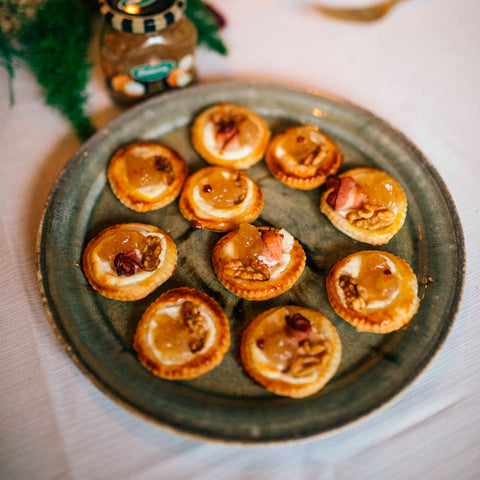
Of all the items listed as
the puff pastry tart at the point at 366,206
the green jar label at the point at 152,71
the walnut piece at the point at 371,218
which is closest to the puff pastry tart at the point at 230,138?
the green jar label at the point at 152,71

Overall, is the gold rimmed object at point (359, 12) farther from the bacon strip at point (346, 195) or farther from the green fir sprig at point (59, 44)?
the bacon strip at point (346, 195)

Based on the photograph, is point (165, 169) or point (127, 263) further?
point (165, 169)

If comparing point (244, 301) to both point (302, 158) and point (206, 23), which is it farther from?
point (206, 23)

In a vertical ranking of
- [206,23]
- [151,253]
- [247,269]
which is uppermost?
[206,23]

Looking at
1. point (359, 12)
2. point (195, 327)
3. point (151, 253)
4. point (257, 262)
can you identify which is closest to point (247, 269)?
point (257, 262)

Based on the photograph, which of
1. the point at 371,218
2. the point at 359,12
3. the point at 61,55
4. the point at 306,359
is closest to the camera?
the point at 306,359

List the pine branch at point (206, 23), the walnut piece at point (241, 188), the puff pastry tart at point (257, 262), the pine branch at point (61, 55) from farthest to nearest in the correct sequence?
the pine branch at point (206, 23) → the pine branch at point (61, 55) → the walnut piece at point (241, 188) → the puff pastry tart at point (257, 262)

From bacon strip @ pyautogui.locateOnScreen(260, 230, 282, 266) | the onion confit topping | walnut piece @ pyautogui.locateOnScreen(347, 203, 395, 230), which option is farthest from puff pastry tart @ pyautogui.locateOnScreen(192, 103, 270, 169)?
the onion confit topping

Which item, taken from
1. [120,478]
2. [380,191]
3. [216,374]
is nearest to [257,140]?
[380,191]
